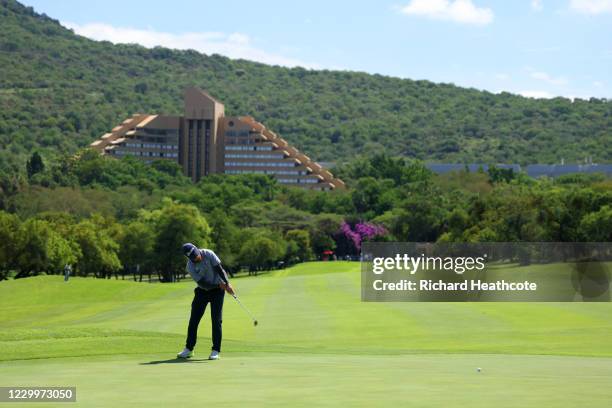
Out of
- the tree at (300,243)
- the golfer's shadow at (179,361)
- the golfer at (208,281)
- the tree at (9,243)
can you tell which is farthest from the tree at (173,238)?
the golfer's shadow at (179,361)

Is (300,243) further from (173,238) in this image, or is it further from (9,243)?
(9,243)

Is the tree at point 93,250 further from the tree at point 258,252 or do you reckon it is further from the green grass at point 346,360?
the green grass at point 346,360

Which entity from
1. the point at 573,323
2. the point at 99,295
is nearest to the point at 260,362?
the point at 573,323

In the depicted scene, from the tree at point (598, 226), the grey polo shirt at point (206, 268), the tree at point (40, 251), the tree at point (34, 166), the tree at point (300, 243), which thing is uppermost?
the tree at point (34, 166)

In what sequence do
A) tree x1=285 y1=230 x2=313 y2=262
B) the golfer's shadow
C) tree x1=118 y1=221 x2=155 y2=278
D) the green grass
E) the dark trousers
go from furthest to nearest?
tree x1=285 y1=230 x2=313 y2=262 → tree x1=118 y1=221 x2=155 y2=278 → the dark trousers → the golfer's shadow → the green grass

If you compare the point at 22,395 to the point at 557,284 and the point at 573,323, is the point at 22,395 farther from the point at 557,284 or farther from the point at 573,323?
the point at 557,284

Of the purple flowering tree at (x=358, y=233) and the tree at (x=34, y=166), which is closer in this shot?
the purple flowering tree at (x=358, y=233)

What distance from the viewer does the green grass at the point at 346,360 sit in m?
13.2

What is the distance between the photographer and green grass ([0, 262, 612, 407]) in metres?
13.2

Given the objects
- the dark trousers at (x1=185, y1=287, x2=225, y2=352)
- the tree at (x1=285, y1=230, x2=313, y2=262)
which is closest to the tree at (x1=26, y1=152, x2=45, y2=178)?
the tree at (x1=285, y1=230, x2=313, y2=262)

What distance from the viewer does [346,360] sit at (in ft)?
60.9

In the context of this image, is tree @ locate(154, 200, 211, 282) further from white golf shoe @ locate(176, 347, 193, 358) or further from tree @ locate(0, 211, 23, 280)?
white golf shoe @ locate(176, 347, 193, 358)

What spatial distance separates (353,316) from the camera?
138 ft

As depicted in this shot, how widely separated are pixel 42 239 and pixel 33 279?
25.5 m
